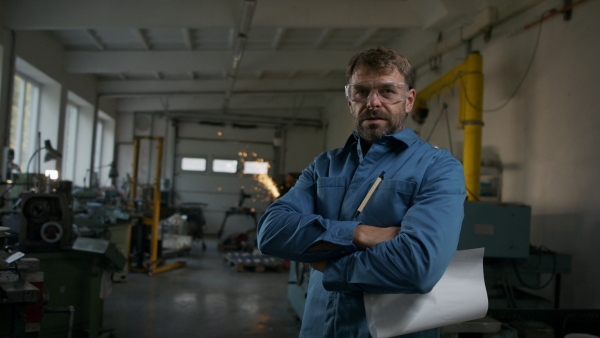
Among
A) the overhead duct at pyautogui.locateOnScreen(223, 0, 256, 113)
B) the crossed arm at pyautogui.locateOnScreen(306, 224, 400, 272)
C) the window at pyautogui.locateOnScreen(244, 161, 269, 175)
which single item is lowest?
the crossed arm at pyautogui.locateOnScreen(306, 224, 400, 272)

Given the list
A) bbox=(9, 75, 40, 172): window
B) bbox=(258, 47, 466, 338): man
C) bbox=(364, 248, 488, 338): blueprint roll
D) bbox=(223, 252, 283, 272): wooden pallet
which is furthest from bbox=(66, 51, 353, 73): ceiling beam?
bbox=(364, 248, 488, 338): blueprint roll

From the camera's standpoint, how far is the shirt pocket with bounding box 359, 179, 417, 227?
1.27 metres

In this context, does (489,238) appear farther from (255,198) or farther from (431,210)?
(255,198)

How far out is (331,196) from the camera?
139 centimetres

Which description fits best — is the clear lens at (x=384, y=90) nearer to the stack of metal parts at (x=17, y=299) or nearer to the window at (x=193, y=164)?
the stack of metal parts at (x=17, y=299)

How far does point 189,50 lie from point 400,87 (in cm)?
656

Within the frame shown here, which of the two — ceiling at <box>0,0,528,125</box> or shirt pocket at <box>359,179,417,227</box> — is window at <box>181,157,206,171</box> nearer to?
ceiling at <box>0,0,528,125</box>

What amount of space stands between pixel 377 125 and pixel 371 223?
0.98 ft

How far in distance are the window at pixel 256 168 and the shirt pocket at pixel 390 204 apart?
10966 mm

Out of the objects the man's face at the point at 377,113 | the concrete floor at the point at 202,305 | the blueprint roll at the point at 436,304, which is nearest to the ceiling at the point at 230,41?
the concrete floor at the point at 202,305

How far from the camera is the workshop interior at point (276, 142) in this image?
316cm

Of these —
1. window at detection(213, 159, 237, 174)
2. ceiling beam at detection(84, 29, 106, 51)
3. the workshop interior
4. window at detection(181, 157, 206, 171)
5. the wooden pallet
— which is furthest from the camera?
window at detection(213, 159, 237, 174)

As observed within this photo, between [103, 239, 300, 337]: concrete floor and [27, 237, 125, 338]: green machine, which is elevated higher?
[27, 237, 125, 338]: green machine

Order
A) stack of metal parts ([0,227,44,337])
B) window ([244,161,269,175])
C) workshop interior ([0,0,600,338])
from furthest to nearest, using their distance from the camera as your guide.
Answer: window ([244,161,269,175]) < workshop interior ([0,0,600,338]) < stack of metal parts ([0,227,44,337])
